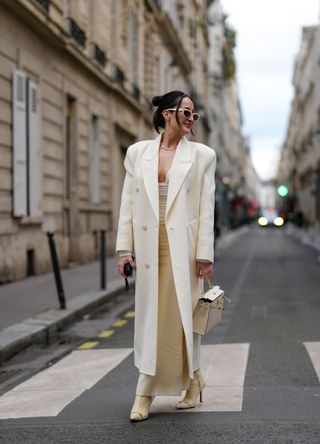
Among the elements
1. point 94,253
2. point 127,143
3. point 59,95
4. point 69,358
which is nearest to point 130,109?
point 127,143

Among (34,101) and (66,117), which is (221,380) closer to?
(34,101)

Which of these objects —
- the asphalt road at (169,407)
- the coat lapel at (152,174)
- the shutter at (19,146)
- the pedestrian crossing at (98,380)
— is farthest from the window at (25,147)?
the coat lapel at (152,174)

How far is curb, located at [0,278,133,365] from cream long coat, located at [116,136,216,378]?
2.72 meters

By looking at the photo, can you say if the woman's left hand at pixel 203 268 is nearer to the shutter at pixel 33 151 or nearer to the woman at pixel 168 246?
the woman at pixel 168 246

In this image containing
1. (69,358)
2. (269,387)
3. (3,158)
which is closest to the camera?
(269,387)

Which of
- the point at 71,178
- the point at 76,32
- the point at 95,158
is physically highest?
the point at 76,32

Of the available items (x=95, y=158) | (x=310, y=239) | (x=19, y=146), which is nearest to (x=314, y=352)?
(x=19, y=146)

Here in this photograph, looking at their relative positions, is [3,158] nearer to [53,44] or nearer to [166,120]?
[53,44]

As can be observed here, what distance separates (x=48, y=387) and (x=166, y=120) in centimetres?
220

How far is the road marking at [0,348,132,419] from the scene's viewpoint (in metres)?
4.90

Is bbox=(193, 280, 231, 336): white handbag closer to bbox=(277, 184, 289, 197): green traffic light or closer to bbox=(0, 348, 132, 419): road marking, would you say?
bbox=(0, 348, 132, 419): road marking

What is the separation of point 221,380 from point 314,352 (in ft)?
4.96

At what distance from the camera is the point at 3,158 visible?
12938mm

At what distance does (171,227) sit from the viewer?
4.39 m
